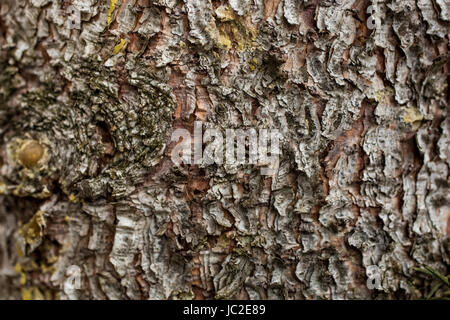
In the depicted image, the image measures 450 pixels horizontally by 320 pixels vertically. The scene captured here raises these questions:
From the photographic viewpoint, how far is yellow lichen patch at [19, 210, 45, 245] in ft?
4.19

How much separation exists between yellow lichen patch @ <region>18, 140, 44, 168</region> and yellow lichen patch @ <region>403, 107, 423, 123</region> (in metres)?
1.19

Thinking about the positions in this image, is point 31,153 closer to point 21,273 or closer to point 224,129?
point 21,273

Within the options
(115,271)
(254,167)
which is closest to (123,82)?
(254,167)

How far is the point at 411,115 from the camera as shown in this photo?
1.24m

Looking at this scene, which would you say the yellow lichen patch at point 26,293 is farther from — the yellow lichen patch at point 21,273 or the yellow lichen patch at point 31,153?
the yellow lichen patch at point 31,153

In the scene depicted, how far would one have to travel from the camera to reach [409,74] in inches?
48.1

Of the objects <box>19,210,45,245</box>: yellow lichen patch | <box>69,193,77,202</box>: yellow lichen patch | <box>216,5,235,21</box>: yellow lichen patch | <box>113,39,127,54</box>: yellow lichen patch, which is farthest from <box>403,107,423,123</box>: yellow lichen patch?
<box>19,210,45,245</box>: yellow lichen patch

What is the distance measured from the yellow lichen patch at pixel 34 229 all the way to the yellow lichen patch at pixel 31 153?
0.17 meters

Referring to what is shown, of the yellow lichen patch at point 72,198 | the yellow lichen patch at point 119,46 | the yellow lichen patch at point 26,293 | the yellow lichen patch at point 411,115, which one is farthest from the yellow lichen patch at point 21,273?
the yellow lichen patch at point 411,115

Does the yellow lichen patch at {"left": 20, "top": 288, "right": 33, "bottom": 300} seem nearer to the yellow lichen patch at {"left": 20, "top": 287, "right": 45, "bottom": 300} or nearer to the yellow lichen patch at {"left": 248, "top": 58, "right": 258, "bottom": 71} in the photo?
the yellow lichen patch at {"left": 20, "top": 287, "right": 45, "bottom": 300}

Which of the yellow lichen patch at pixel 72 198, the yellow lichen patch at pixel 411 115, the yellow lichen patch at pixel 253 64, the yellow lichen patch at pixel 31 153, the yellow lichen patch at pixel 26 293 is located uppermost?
the yellow lichen patch at pixel 253 64

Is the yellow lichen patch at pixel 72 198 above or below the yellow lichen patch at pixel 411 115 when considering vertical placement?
below

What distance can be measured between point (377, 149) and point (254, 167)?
1.31ft

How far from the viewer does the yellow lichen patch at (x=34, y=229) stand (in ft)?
4.19
